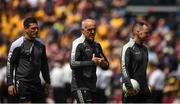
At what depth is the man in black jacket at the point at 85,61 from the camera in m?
16.0

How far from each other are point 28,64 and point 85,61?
3.92 ft

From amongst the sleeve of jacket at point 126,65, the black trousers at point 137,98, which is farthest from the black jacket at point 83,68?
the black trousers at point 137,98

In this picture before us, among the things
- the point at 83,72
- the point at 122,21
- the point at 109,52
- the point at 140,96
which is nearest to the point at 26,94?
the point at 83,72

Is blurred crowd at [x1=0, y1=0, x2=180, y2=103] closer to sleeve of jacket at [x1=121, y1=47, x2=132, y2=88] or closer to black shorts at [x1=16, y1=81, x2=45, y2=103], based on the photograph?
sleeve of jacket at [x1=121, y1=47, x2=132, y2=88]

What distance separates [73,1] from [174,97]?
7591 mm

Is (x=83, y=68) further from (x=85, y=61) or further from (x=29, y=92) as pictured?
(x=29, y=92)

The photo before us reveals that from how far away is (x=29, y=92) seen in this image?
51.5 ft

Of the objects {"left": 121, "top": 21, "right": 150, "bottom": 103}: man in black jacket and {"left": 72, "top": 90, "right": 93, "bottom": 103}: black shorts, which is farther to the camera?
{"left": 121, "top": 21, "right": 150, "bottom": 103}: man in black jacket

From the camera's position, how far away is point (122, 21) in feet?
94.9

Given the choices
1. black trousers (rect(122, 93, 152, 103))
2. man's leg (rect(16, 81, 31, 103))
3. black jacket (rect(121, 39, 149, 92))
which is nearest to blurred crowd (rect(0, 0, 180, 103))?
black trousers (rect(122, 93, 152, 103))

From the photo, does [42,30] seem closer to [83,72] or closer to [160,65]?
[160,65]

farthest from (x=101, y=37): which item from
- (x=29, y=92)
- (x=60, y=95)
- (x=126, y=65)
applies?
(x=29, y=92)

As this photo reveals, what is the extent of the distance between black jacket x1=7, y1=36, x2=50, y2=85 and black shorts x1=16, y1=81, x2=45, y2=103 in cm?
11

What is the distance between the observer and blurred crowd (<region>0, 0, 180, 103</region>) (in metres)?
24.7
